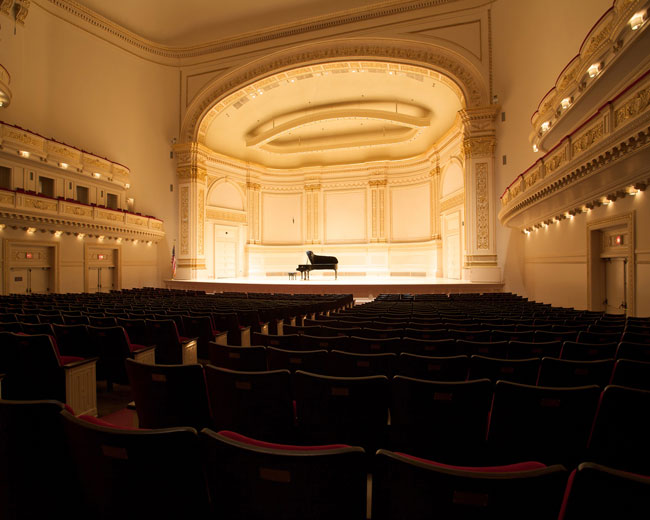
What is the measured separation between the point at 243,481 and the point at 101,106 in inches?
761

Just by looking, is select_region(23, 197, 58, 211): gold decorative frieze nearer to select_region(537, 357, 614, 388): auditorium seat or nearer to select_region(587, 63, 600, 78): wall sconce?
select_region(537, 357, 614, 388): auditorium seat

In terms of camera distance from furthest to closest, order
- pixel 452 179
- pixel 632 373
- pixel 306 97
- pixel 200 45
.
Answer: pixel 306 97 → pixel 452 179 → pixel 200 45 → pixel 632 373

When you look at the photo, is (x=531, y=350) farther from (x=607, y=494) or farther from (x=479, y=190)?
(x=479, y=190)

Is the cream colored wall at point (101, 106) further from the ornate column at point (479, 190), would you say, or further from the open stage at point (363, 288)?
the ornate column at point (479, 190)

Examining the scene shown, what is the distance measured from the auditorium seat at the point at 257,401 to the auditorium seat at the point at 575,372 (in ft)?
5.50

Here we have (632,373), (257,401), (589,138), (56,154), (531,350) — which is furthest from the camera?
(56,154)

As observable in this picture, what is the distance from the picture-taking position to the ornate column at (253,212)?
2373cm

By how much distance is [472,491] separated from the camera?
91 cm

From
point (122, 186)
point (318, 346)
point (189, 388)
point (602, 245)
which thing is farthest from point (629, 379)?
point (122, 186)

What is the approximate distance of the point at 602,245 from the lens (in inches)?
324

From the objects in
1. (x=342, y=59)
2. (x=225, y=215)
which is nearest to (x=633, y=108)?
(x=342, y=59)

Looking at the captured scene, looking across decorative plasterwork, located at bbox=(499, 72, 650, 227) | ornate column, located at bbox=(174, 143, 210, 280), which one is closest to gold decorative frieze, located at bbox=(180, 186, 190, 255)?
ornate column, located at bbox=(174, 143, 210, 280)

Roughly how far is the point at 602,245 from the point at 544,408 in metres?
8.37

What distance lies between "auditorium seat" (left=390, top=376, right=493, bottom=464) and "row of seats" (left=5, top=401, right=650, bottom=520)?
21.6 inches
